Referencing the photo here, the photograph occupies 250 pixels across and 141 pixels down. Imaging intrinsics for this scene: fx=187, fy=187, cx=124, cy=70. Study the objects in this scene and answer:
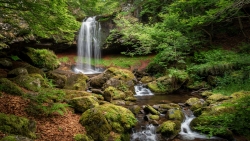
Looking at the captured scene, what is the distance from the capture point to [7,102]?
5254 millimetres

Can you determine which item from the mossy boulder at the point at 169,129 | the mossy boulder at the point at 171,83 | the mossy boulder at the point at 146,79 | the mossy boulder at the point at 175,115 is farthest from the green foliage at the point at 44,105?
the mossy boulder at the point at 146,79

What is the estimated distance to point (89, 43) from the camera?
21734 millimetres

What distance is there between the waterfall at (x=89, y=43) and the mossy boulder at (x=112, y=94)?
1084cm

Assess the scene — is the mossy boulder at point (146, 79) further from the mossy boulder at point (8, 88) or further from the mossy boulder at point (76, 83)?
the mossy boulder at point (8, 88)

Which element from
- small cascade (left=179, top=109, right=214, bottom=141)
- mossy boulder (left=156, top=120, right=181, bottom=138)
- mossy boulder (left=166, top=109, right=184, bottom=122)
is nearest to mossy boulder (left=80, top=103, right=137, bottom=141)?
mossy boulder (left=156, top=120, right=181, bottom=138)

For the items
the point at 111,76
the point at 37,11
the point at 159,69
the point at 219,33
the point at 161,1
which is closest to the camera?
the point at 37,11

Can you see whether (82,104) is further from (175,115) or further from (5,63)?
(5,63)

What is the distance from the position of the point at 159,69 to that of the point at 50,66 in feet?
28.8

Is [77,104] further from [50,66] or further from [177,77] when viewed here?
[177,77]

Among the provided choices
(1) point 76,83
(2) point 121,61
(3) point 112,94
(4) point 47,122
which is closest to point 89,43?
(2) point 121,61

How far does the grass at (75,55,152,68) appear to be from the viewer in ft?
66.1

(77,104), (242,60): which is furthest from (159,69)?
(77,104)

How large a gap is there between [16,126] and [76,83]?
6965 millimetres

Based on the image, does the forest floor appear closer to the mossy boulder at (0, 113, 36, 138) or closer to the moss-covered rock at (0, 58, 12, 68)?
A: the mossy boulder at (0, 113, 36, 138)
